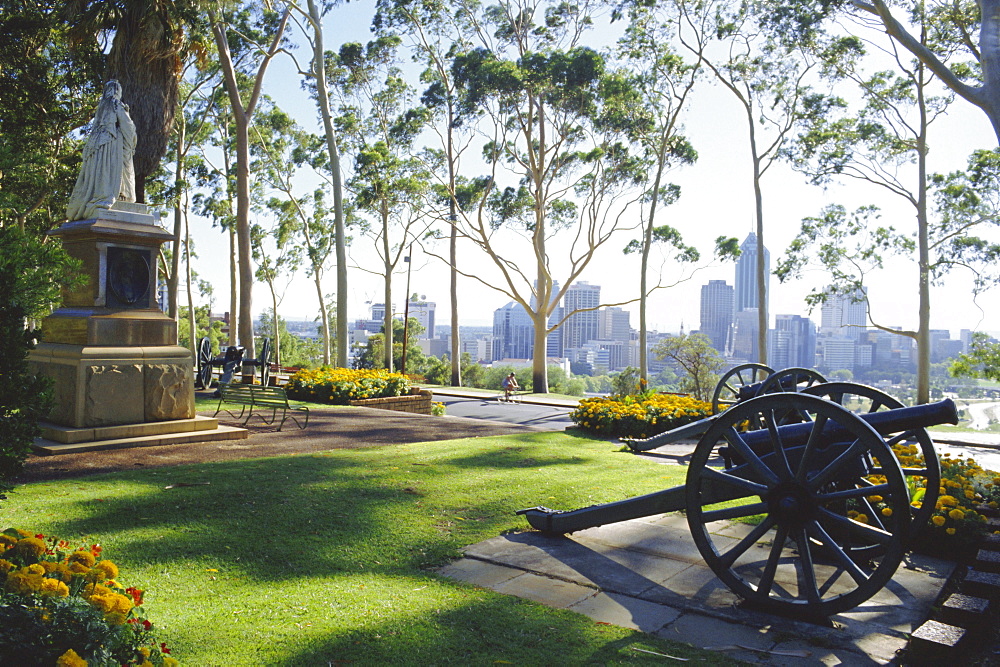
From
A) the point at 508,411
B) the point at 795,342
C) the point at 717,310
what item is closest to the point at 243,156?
the point at 508,411

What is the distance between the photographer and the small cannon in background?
334 cm

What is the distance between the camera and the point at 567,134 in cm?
2948

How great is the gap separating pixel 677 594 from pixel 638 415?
6805 millimetres

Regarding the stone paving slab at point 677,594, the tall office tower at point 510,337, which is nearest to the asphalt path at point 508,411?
the stone paving slab at point 677,594

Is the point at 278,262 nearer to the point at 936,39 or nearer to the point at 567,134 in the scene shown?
the point at 567,134

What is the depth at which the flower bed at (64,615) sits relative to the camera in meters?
2.09

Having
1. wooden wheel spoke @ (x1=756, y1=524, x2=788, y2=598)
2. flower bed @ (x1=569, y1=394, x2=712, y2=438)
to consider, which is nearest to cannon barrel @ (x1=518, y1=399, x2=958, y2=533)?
wooden wheel spoke @ (x1=756, y1=524, x2=788, y2=598)

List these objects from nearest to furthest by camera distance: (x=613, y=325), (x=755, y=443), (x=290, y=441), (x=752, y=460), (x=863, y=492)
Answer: (x=863, y=492)
(x=752, y=460)
(x=755, y=443)
(x=290, y=441)
(x=613, y=325)

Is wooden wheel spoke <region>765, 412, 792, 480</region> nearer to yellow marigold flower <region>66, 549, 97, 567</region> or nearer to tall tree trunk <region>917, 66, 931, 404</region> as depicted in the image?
yellow marigold flower <region>66, 549, 97, 567</region>

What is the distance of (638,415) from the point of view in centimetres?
1061

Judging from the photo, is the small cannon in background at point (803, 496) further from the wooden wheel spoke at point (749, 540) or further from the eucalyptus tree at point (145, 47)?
the eucalyptus tree at point (145, 47)

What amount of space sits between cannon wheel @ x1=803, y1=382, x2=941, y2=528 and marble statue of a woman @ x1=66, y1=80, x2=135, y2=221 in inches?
317

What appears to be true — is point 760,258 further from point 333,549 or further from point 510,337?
point 510,337

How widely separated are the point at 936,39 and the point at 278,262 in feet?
122
